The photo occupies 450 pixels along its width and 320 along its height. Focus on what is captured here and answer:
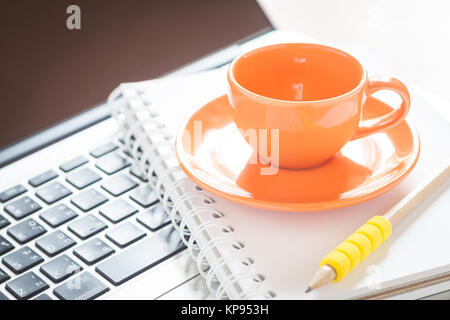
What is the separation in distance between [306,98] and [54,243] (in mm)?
260

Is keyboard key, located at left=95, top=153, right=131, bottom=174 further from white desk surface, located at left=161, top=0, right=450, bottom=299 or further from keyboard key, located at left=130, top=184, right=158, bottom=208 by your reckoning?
white desk surface, located at left=161, top=0, right=450, bottom=299

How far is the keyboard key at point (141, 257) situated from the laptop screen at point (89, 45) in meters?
0.24

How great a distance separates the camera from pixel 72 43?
0.66 metres

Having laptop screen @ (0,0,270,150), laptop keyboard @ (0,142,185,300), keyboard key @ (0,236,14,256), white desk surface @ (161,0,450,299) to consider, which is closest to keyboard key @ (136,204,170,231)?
laptop keyboard @ (0,142,185,300)

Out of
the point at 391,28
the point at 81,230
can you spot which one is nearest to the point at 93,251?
the point at 81,230

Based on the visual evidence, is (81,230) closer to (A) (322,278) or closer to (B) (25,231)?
(B) (25,231)

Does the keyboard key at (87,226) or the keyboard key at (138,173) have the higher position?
the keyboard key at (138,173)

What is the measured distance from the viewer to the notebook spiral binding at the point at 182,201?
415 millimetres

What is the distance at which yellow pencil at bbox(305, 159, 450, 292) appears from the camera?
40 cm

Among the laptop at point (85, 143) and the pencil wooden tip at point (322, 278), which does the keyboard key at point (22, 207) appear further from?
the pencil wooden tip at point (322, 278)

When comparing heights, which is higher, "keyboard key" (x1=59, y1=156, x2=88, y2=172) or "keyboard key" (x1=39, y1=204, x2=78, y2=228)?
"keyboard key" (x1=59, y1=156, x2=88, y2=172)

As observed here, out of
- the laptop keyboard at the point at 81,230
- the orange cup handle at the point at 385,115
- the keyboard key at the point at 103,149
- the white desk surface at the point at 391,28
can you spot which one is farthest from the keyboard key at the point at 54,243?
the white desk surface at the point at 391,28

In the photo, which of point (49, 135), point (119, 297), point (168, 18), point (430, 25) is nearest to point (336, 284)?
point (119, 297)
